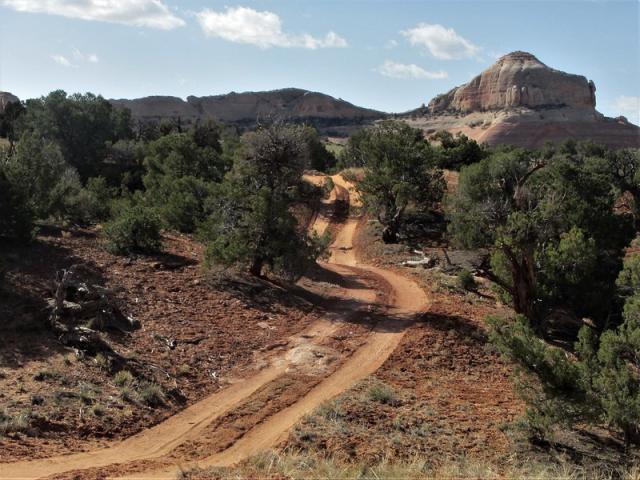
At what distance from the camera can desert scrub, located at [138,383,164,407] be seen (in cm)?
1096

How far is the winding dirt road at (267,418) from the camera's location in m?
8.70

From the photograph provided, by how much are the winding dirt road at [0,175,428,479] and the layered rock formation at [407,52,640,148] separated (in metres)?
80.5

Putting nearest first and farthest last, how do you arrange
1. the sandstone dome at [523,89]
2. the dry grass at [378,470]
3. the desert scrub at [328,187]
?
the dry grass at [378,470] < the desert scrub at [328,187] < the sandstone dome at [523,89]

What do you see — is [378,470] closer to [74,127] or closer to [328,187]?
[328,187]

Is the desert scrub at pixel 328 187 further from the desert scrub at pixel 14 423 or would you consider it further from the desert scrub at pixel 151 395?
the desert scrub at pixel 14 423

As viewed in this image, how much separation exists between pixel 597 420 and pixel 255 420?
5.90 meters

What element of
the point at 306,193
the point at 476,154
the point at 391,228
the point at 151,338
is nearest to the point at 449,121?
the point at 476,154

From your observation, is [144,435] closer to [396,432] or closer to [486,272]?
[396,432]

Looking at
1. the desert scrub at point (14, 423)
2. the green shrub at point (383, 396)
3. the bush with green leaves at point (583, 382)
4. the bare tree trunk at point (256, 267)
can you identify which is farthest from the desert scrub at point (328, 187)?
the desert scrub at point (14, 423)

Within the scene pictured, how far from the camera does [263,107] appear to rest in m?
138

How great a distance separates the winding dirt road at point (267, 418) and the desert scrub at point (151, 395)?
18.8 inches

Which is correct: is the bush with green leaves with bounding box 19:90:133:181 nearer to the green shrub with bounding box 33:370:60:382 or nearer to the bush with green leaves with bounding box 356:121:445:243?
the bush with green leaves with bounding box 356:121:445:243

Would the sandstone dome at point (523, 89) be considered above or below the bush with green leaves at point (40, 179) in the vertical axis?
above

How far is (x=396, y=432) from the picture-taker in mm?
10680
